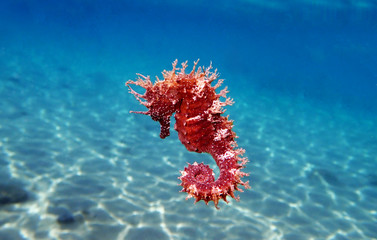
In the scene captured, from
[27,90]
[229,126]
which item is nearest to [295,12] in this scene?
[27,90]

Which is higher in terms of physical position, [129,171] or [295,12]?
[295,12]

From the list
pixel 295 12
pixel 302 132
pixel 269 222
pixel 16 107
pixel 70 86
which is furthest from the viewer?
pixel 295 12

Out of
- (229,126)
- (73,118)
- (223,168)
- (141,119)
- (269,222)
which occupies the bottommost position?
(223,168)

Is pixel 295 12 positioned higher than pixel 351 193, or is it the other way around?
pixel 295 12

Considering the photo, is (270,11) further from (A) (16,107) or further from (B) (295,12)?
(A) (16,107)

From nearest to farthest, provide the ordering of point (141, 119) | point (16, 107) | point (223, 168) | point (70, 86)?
point (223, 168) < point (16, 107) < point (141, 119) < point (70, 86)

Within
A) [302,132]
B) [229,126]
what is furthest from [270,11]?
[229,126]

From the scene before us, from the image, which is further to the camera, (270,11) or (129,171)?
(270,11)

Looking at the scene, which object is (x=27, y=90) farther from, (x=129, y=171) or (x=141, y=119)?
(x=129, y=171)

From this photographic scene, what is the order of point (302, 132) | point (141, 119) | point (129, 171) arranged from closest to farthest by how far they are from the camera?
point (129, 171), point (141, 119), point (302, 132)
